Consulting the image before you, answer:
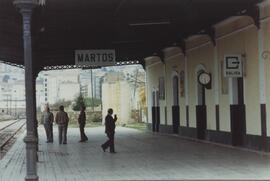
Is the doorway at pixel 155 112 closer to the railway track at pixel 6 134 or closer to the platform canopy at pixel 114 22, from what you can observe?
the platform canopy at pixel 114 22

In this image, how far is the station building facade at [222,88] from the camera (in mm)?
19219

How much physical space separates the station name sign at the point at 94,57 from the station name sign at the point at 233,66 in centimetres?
444

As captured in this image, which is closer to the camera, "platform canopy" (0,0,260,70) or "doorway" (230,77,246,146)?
"platform canopy" (0,0,260,70)

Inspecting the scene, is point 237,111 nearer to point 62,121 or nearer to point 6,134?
point 62,121

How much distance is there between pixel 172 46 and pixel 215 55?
6.19 metres

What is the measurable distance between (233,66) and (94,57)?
17.3ft

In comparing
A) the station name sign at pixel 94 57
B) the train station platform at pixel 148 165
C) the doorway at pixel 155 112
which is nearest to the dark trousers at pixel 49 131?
the train station platform at pixel 148 165

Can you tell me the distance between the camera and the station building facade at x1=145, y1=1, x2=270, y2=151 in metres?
19.2

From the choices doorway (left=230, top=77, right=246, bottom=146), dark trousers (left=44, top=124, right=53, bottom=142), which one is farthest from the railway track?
doorway (left=230, top=77, right=246, bottom=146)

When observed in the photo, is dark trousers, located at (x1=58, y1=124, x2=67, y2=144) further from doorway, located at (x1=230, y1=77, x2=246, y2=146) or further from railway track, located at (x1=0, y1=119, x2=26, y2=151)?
doorway, located at (x1=230, y1=77, x2=246, y2=146)

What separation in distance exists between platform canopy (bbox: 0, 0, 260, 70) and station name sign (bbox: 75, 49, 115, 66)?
101cm

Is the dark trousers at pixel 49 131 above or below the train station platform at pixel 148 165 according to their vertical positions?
above

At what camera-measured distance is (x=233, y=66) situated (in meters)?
20.6

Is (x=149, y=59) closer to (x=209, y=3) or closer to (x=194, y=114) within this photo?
(x=194, y=114)
